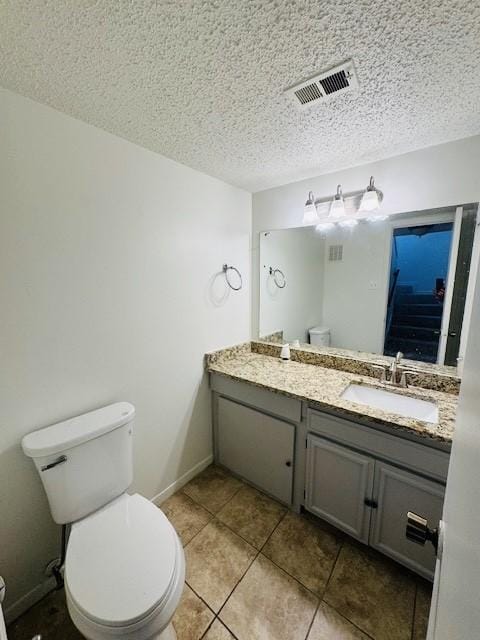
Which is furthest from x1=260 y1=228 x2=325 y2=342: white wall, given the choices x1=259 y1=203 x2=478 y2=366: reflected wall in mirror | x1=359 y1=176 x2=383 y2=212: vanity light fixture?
x1=359 y1=176 x2=383 y2=212: vanity light fixture

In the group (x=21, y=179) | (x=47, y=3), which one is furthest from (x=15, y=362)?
(x=47, y=3)

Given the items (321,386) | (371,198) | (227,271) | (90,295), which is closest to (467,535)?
(321,386)

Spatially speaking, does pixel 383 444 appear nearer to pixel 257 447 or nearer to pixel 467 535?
pixel 257 447

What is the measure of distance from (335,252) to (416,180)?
588 mm

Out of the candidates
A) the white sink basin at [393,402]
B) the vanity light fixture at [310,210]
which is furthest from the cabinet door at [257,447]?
the vanity light fixture at [310,210]

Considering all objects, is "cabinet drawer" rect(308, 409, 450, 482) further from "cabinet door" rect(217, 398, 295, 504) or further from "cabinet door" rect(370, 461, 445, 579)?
"cabinet door" rect(217, 398, 295, 504)

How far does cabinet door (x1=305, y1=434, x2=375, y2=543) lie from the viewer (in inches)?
52.6

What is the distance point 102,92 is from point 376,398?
1986 millimetres

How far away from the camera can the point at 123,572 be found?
36.2 inches

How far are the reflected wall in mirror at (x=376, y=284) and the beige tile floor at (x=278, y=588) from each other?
45.7 inches

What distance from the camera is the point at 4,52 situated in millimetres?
826

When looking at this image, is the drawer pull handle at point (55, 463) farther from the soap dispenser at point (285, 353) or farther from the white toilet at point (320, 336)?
the white toilet at point (320, 336)

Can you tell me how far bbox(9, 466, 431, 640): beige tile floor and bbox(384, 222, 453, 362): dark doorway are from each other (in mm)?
1177

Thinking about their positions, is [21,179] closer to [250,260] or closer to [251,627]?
[250,260]
